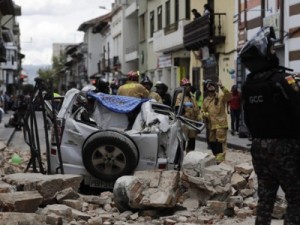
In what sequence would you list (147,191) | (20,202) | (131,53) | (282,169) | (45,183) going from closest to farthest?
(282,169), (20,202), (147,191), (45,183), (131,53)

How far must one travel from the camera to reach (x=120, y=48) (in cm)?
5544

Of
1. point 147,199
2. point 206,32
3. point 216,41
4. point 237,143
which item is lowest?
point 237,143

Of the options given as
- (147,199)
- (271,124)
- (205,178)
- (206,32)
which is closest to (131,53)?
(206,32)

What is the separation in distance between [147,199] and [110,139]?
1590 mm

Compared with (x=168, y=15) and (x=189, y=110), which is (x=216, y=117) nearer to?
(x=189, y=110)

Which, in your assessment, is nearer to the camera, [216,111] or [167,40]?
[216,111]

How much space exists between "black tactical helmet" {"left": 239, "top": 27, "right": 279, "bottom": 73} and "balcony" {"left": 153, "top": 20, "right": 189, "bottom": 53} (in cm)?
2662

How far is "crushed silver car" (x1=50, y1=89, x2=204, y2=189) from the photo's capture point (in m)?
8.91

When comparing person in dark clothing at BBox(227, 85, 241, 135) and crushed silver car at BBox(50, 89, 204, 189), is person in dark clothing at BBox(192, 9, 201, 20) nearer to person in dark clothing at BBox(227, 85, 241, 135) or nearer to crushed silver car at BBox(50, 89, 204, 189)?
person in dark clothing at BBox(227, 85, 241, 135)

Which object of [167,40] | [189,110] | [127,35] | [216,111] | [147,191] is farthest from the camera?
[127,35]

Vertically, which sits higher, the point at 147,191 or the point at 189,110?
the point at 189,110

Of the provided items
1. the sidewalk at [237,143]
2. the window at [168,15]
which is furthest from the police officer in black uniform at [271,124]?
the window at [168,15]

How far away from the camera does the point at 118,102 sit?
963 cm

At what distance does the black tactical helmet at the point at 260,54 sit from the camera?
17.1ft
